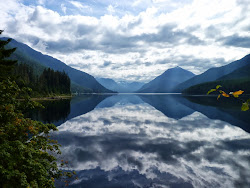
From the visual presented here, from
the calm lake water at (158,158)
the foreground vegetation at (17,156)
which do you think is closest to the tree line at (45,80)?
the calm lake water at (158,158)

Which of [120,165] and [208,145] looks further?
[208,145]

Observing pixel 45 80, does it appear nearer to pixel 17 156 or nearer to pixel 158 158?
pixel 158 158

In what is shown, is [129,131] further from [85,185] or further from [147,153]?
[85,185]

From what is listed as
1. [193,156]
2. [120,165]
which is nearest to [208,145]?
[193,156]

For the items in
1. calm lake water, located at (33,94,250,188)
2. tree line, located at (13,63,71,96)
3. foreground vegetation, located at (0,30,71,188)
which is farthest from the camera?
tree line, located at (13,63,71,96)

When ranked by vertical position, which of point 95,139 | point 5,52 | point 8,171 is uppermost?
point 5,52

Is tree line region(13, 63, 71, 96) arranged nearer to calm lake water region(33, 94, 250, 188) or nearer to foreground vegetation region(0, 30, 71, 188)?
calm lake water region(33, 94, 250, 188)

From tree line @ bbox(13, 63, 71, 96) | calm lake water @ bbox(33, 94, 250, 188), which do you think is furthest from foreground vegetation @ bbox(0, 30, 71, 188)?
tree line @ bbox(13, 63, 71, 96)

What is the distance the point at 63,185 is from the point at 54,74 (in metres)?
176

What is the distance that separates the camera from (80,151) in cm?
2231

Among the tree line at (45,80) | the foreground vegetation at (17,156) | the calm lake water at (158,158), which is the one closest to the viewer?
the foreground vegetation at (17,156)

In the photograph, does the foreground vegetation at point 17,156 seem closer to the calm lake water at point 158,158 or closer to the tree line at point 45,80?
the calm lake water at point 158,158

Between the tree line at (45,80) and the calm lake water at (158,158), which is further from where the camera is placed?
the tree line at (45,80)

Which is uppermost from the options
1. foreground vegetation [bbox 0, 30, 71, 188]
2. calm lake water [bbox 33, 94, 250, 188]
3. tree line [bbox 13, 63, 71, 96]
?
tree line [bbox 13, 63, 71, 96]
